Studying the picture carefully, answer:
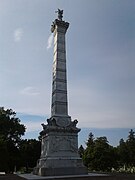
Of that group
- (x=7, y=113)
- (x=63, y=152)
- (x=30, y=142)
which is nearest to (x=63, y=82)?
(x=63, y=152)

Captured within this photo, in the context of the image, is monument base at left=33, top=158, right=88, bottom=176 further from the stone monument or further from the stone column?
the stone column

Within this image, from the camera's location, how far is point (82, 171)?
1973 centimetres

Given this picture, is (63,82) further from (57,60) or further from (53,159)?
(53,159)

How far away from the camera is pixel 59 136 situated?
2053 centimetres

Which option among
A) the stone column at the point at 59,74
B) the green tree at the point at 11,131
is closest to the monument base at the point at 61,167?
the stone column at the point at 59,74

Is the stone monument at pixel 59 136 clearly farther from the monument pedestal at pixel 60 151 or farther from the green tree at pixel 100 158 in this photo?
the green tree at pixel 100 158

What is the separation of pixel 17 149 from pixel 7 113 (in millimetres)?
6378

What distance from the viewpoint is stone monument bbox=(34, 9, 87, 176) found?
19234mm

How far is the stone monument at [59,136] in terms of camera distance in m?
19.2

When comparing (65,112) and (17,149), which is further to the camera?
(17,149)

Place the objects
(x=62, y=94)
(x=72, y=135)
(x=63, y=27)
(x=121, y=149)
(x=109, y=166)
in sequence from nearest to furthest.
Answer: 1. (x=72, y=135)
2. (x=62, y=94)
3. (x=63, y=27)
4. (x=109, y=166)
5. (x=121, y=149)

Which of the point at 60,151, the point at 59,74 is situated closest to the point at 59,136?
the point at 60,151

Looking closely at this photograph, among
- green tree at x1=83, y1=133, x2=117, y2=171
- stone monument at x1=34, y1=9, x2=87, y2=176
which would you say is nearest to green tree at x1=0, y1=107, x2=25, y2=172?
green tree at x1=83, y1=133, x2=117, y2=171

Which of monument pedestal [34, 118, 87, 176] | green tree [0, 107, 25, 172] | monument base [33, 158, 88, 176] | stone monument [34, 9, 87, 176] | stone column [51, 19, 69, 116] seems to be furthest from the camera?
green tree [0, 107, 25, 172]
